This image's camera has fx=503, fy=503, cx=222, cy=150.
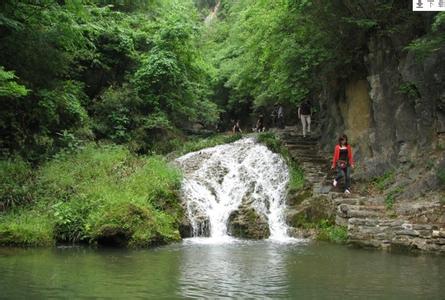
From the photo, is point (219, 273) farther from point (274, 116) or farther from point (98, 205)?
point (274, 116)

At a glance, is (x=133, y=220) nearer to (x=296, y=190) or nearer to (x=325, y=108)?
(x=296, y=190)

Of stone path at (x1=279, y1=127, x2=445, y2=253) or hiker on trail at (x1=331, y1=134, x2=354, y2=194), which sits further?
hiker on trail at (x1=331, y1=134, x2=354, y2=194)

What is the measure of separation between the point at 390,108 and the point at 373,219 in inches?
201

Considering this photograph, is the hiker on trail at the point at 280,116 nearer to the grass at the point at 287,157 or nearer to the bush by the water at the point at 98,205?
the grass at the point at 287,157

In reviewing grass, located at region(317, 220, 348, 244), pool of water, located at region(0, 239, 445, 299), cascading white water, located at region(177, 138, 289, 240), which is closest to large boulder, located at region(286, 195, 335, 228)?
grass, located at region(317, 220, 348, 244)

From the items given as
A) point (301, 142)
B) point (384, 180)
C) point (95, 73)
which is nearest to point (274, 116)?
point (301, 142)

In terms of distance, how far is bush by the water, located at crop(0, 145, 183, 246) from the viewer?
42.0 feet

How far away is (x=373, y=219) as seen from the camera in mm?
13555

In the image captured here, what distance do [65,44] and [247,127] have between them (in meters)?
23.2

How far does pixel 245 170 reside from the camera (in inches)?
748

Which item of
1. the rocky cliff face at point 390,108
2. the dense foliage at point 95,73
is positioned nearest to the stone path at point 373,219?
the rocky cliff face at point 390,108

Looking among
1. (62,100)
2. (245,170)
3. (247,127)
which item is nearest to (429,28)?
(245,170)

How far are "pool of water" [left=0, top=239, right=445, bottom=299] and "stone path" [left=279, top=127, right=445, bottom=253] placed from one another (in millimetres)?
759

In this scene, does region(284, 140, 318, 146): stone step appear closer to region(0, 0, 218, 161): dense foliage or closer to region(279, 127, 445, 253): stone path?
region(279, 127, 445, 253): stone path
